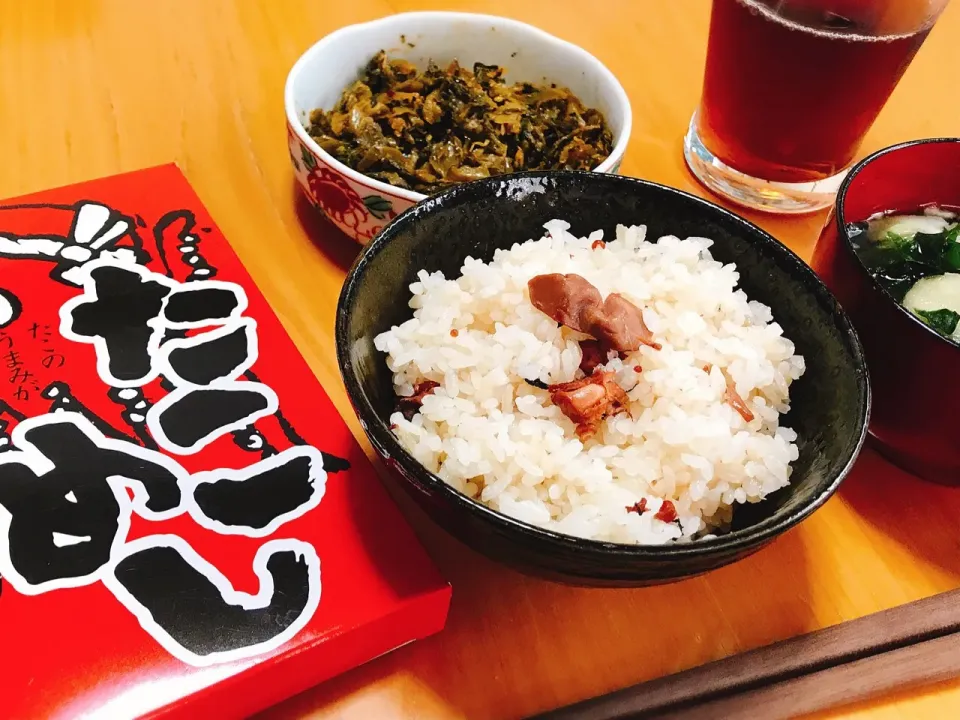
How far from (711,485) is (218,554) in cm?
64

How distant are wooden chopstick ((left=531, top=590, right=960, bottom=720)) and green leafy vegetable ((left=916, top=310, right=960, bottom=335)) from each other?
0.38 metres

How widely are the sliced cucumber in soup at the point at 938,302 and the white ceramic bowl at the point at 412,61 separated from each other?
0.54 m

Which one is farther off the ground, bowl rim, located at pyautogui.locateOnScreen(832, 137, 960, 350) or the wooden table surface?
bowl rim, located at pyautogui.locateOnScreen(832, 137, 960, 350)

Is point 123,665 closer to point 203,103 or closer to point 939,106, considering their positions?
point 203,103

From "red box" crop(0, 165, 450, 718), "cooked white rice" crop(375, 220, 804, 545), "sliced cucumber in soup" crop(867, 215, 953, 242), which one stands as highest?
"sliced cucumber in soup" crop(867, 215, 953, 242)

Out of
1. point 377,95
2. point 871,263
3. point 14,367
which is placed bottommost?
point 14,367

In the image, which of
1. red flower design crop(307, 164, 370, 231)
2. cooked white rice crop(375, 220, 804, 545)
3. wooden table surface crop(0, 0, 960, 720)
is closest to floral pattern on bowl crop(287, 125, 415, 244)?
red flower design crop(307, 164, 370, 231)

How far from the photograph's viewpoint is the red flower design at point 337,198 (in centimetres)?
133

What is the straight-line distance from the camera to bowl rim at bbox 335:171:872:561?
0.79 m

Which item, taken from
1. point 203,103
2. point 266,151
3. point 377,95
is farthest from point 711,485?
point 203,103

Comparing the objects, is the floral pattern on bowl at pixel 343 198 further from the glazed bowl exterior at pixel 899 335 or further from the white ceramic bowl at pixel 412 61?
the glazed bowl exterior at pixel 899 335

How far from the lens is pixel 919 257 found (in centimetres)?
128

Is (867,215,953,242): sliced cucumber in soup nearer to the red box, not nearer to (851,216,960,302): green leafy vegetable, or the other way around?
(851,216,960,302): green leafy vegetable

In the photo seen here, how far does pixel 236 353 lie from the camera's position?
1192mm
